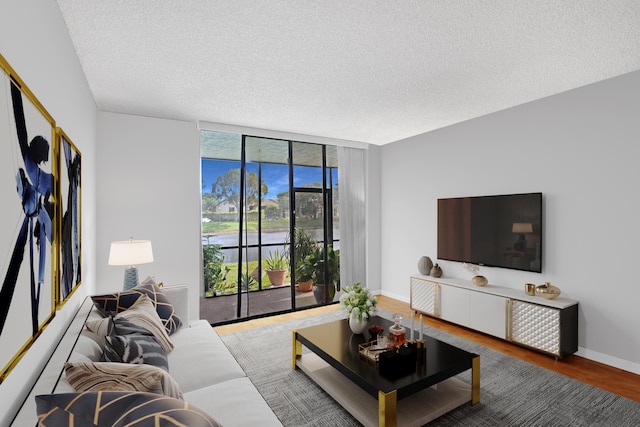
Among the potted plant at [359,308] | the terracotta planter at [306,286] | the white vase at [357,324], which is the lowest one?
the terracotta planter at [306,286]

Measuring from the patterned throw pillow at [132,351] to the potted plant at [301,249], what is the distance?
117 inches

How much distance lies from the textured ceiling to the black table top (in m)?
2.26

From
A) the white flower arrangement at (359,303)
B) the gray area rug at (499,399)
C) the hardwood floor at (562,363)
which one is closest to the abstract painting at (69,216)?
the gray area rug at (499,399)

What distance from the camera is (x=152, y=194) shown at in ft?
12.9

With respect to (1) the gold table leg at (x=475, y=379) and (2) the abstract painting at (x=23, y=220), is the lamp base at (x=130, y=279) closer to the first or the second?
(2) the abstract painting at (x=23, y=220)

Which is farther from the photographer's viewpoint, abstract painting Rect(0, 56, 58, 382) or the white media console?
the white media console

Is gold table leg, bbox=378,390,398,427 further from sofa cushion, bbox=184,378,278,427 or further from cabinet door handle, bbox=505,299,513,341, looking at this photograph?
cabinet door handle, bbox=505,299,513,341

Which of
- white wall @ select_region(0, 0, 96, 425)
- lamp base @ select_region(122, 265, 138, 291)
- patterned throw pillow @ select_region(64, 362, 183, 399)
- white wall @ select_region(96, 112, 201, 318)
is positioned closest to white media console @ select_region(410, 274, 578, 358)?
white wall @ select_region(96, 112, 201, 318)

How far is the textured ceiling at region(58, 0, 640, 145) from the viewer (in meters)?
1.96

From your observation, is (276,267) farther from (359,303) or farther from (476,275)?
(476,275)

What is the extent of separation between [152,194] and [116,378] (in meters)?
3.03

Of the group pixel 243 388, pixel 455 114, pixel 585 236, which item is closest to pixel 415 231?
pixel 455 114

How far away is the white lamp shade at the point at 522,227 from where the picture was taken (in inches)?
141

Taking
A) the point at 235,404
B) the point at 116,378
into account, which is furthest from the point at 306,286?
the point at 116,378
